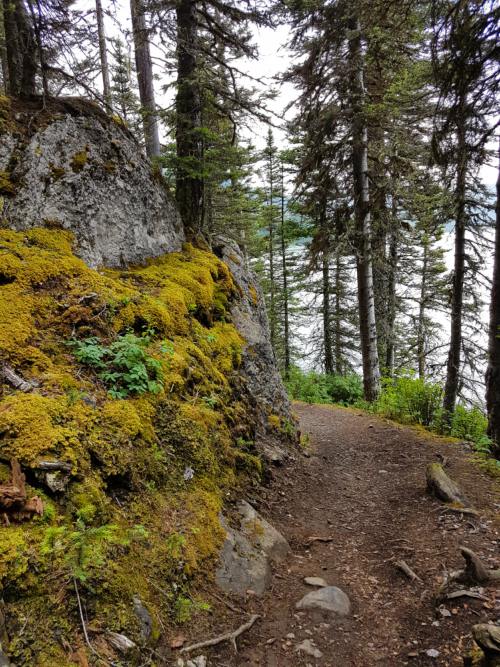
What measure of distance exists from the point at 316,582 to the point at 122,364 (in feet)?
9.39

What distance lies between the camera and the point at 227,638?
2.72 m

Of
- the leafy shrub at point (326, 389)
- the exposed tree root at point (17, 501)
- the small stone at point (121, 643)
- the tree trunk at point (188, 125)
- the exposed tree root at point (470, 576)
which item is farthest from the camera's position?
the leafy shrub at point (326, 389)

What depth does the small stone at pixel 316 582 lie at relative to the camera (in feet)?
11.8

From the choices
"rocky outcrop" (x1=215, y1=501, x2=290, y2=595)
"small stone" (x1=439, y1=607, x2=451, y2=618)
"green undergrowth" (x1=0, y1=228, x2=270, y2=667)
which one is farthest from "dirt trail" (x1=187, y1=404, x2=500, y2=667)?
"green undergrowth" (x1=0, y1=228, x2=270, y2=667)

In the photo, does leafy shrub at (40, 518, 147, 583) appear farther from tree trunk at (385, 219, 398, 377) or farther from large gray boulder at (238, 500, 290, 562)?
tree trunk at (385, 219, 398, 377)

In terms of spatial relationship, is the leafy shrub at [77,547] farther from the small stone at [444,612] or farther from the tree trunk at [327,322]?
the tree trunk at [327,322]

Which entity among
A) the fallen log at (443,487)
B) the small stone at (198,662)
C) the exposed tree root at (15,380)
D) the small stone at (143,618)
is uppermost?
the exposed tree root at (15,380)

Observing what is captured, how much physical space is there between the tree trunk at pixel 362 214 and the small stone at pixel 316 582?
8.97 m

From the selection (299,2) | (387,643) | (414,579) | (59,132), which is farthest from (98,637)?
(299,2)

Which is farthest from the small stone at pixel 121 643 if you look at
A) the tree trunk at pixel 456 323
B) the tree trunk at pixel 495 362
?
the tree trunk at pixel 456 323

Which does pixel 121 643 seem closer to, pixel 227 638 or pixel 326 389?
pixel 227 638

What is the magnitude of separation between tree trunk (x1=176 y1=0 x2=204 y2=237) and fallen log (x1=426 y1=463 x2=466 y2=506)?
20.5 feet

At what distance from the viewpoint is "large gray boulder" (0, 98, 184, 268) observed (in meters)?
5.30

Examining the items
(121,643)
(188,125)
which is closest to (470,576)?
(121,643)
